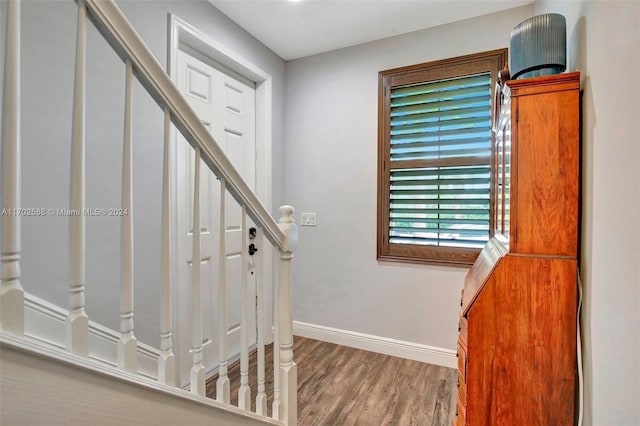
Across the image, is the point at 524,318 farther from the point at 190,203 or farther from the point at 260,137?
the point at 260,137

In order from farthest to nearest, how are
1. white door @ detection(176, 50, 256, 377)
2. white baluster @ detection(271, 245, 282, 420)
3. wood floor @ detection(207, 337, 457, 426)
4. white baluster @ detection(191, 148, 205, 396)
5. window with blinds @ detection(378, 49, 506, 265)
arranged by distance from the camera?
1. window with blinds @ detection(378, 49, 506, 265)
2. white door @ detection(176, 50, 256, 377)
3. wood floor @ detection(207, 337, 457, 426)
4. white baluster @ detection(271, 245, 282, 420)
5. white baluster @ detection(191, 148, 205, 396)

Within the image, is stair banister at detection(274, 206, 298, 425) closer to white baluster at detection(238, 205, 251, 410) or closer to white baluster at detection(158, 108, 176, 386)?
white baluster at detection(238, 205, 251, 410)

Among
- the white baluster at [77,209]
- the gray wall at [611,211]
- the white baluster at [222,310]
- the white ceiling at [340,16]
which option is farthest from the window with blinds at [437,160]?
the white baluster at [77,209]

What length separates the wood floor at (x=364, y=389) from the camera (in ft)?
5.80

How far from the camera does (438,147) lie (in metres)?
2.34

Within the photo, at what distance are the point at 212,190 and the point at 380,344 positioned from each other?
1.83 metres

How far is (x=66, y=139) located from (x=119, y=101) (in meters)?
0.34

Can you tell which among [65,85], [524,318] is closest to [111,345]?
[65,85]

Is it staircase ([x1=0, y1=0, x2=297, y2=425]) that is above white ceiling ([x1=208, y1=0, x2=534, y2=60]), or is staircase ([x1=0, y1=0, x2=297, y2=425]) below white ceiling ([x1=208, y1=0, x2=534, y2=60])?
below

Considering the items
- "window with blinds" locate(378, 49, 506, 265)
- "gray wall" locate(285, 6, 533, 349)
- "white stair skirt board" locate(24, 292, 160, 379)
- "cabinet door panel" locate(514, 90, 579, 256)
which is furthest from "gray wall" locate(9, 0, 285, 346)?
"cabinet door panel" locate(514, 90, 579, 256)

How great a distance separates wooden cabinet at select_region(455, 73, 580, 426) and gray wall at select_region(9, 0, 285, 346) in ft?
5.42

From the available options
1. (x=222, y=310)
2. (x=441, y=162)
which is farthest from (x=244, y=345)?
(x=441, y=162)

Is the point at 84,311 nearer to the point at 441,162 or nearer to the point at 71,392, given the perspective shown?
the point at 71,392

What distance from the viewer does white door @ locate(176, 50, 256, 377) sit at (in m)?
1.98
